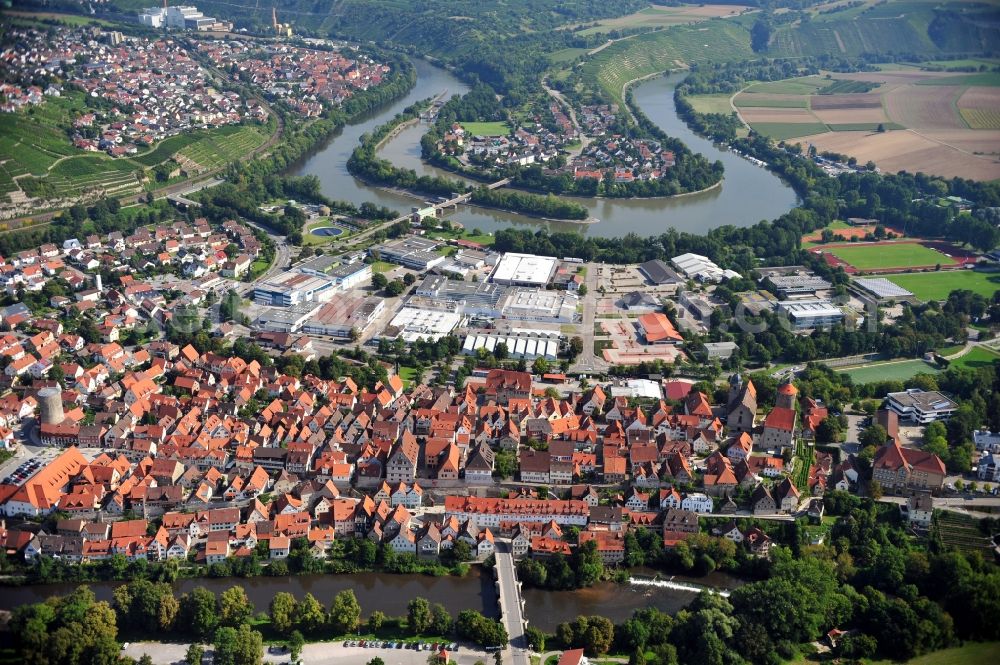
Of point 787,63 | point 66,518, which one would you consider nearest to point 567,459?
point 66,518

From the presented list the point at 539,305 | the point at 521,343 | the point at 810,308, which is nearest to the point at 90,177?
the point at 539,305

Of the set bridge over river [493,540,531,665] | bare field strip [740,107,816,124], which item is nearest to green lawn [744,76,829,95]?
bare field strip [740,107,816,124]

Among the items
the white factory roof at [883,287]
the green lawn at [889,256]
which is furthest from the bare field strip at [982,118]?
the white factory roof at [883,287]

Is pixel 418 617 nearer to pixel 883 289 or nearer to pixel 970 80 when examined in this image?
pixel 883 289

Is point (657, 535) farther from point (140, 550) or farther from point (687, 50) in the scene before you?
point (687, 50)

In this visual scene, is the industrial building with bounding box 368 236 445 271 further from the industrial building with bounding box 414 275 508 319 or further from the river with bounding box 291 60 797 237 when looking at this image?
the river with bounding box 291 60 797 237
